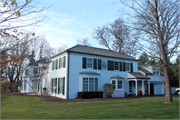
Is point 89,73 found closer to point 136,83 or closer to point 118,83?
point 118,83

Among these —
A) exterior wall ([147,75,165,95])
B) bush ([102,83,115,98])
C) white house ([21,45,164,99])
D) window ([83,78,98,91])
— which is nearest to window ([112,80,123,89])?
white house ([21,45,164,99])

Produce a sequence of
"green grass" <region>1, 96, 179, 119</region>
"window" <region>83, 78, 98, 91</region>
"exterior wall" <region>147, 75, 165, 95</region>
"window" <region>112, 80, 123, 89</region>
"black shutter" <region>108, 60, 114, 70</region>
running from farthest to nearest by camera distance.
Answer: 1. "exterior wall" <region>147, 75, 165, 95</region>
2. "black shutter" <region>108, 60, 114, 70</region>
3. "window" <region>112, 80, 123, 89</region>
4. "window" <region>83, 78, 98, 91</region>
5. "green grass" <region>1, 96, 179, 119</region>

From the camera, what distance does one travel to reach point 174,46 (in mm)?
12820

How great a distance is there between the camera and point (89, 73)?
19188 millimetres

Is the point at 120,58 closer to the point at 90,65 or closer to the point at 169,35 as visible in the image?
the point at 90,65

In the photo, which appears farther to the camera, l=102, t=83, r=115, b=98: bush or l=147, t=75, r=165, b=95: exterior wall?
l=147, t=75, r=165, b=95: exterior wall

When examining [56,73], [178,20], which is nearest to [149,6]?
[178,20]

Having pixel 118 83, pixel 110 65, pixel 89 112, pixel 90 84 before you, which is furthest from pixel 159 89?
pixel 89 112

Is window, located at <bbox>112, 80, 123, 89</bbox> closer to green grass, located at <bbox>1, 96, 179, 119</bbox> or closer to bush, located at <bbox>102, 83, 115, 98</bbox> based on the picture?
bush, located at <bbox>102, 83, 115, 98</bbox>

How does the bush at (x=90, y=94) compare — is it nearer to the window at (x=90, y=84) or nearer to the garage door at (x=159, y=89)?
the window at (x=90, y=84)

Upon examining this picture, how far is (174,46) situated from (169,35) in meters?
1.03

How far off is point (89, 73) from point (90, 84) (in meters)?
1.37

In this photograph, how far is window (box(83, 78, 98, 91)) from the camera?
63.1ft

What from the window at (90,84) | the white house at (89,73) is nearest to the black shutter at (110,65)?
the white house at (89,73)
